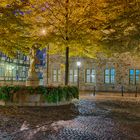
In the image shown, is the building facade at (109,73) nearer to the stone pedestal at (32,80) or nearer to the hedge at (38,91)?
the stone pedestal at (32,80)


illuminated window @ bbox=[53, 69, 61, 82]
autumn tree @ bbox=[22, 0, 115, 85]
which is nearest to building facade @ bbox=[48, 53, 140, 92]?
illuminated window @ bbox=[53, 69, 61, 82]

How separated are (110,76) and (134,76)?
302cm

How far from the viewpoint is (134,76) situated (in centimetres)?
3469

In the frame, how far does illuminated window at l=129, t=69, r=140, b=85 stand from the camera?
34.5 metres

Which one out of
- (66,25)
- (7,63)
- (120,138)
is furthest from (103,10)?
(7,63)

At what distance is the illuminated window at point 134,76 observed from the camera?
34.5 metres

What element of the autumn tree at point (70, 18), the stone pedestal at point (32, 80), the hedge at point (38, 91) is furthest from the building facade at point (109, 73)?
the hedge at point (38, 91)

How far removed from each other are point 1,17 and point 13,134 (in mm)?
7349

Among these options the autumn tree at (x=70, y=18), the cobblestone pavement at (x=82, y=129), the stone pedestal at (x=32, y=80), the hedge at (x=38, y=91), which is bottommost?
the cobblestone pavement at (x=82, y=129)

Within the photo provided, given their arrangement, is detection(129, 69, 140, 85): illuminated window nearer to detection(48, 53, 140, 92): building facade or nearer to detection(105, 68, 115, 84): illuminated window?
detection(48, 53, 140, 92): building facade

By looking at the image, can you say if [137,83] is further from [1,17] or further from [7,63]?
[7,63]

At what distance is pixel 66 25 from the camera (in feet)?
63.6

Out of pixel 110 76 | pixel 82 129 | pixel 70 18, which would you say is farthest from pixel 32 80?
pixel 110 76

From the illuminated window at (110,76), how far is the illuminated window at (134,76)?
2.14 m
